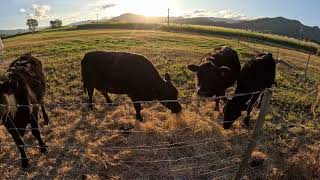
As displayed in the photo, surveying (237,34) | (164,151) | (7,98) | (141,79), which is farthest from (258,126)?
(237,34)

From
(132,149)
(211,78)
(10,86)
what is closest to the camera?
(10,86)

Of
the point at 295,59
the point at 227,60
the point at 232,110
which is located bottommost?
the point at 295,59

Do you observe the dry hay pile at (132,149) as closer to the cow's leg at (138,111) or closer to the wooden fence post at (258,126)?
the cow's leg at (138,111)

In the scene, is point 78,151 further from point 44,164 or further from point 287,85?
point 287,85

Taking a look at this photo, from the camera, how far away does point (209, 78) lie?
1078cm

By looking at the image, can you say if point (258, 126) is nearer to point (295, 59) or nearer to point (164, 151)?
point (164, 151)

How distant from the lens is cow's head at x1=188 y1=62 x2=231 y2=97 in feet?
34.9

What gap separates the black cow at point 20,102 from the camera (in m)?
7.96

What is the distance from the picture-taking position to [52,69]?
65.0ft

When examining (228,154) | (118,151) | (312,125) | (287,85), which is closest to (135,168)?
(118,151)

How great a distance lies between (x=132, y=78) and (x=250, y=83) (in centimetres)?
337

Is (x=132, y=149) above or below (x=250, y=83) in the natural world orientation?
below

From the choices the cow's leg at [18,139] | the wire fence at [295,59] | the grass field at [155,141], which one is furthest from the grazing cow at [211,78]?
the wire fence at [295,59]

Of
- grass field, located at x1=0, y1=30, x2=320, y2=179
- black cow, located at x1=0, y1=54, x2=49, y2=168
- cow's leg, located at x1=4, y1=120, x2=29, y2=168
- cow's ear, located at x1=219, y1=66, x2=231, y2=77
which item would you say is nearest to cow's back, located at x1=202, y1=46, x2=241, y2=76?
grass field, located at x1=0, y1=30, x2=320, y2=179
